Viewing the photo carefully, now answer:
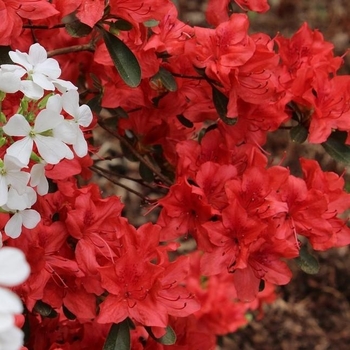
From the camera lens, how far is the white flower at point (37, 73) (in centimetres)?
112

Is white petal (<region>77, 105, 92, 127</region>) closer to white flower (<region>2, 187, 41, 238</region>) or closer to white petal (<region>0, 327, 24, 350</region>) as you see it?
white flower (<region>2, 187, 41, 238</region>)

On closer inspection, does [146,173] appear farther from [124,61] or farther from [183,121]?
[124,61]

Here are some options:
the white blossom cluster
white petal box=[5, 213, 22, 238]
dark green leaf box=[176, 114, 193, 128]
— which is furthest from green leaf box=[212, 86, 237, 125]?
white petal box=[5, 213, 22, 238]

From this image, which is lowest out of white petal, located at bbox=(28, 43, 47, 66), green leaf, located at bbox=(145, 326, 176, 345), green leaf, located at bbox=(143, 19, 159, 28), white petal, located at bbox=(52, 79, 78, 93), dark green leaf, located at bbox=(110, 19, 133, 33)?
green leaf, located at bbox=(145, 326, 176, 345)

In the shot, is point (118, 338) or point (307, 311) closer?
point (118, 338)

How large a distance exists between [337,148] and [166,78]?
39 centimetres

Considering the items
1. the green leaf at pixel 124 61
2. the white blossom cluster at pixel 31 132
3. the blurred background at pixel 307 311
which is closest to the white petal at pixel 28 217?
the white blossom cluster at pixel 31 132

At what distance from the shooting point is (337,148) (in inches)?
62.8

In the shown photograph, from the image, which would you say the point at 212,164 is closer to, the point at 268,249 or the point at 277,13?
the point at 268,249

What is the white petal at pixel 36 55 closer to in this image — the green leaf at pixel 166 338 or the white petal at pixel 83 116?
the white petal at pixel 83 116

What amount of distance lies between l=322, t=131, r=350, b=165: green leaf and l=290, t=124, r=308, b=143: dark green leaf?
2.0 inches

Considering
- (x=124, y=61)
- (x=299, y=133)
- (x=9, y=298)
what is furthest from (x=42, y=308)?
(x=9, y=298)

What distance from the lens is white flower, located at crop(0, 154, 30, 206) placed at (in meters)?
1.08

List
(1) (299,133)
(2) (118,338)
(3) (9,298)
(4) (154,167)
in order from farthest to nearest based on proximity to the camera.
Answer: (4) (154,167) → (1) (299,133) → (2) (118,338) → (3) (9,298)
